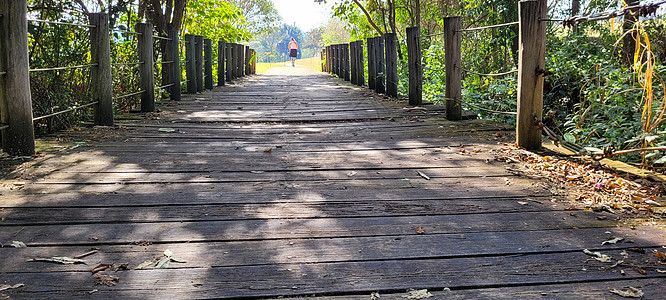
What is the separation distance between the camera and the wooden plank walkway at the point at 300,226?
1.88m

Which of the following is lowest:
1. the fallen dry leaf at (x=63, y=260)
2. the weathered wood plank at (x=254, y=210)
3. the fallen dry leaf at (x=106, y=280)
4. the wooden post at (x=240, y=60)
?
the fallen dry leaf at (x=106, y=280)

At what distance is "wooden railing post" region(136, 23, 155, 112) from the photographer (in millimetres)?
6785

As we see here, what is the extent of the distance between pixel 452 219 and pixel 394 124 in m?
3.21

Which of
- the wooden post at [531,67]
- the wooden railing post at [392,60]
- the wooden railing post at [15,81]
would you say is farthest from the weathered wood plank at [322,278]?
the wooden railing post at [392,60]

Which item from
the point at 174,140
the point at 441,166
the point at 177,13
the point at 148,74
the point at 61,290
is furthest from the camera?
the point at 177,13

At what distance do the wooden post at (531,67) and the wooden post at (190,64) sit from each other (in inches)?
266

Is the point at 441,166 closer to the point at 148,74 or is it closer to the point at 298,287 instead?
the point at 298,287

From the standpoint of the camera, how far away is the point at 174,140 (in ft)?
15.8

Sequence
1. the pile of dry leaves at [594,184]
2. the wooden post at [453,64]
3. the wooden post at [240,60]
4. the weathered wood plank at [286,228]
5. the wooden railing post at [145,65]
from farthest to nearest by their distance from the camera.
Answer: the wooden post at [240,60]
the wooden railing post at [145,65]
the wooden post at [453,64]
the pile of dry leaves at [594,184]
the weathered wood plank at [286,228]

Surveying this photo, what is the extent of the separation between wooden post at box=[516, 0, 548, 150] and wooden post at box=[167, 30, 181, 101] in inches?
219

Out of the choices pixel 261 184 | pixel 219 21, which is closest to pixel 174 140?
pixel 261 184

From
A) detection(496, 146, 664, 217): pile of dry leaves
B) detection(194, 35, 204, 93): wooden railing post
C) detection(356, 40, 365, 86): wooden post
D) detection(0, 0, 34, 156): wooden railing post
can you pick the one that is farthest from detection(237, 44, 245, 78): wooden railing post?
detection(496, 146, 664, 217): pile of dry leaves

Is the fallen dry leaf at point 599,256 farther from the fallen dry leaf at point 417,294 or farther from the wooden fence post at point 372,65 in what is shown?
the wooden fence post at point 372,65

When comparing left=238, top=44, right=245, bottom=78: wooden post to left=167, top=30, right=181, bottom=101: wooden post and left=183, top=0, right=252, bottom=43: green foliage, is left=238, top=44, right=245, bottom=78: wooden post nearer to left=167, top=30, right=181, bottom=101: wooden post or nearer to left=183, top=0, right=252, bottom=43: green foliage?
left=183, top=0, right=252, bottom=43: green foliage
